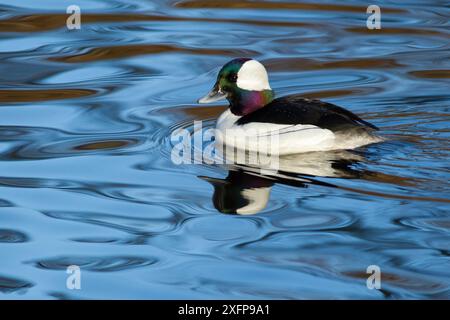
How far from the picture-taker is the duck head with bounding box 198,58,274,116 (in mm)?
9219

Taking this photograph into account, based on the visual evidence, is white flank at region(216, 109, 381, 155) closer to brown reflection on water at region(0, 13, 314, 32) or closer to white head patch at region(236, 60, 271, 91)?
white head patch at region(236, 60, 271, 91)

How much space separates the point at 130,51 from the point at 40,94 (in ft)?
5.01

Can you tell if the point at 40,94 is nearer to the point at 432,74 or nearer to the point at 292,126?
the point at 292,126

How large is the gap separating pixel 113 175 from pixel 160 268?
173 centimetres

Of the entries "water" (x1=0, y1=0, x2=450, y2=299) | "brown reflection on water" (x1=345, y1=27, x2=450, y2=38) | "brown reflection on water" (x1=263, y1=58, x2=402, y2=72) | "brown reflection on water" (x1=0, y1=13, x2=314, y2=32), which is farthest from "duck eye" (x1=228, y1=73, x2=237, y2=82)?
"brown reflection on water" (x1=0, y1=13, x2=314, y2=32)

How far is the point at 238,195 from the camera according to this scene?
794 cm

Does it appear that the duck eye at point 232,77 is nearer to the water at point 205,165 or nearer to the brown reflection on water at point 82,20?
the water at point 205,165

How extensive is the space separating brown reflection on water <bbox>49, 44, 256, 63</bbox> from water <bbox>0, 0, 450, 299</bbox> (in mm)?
20

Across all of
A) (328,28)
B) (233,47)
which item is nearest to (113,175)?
(233,47)

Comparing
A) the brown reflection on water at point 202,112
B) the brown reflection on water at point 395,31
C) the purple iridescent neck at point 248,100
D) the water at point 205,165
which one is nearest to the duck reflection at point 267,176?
the water at point 205,165
